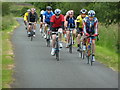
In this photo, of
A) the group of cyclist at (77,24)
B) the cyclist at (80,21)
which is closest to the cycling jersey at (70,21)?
the group of cyclist at (77,24)

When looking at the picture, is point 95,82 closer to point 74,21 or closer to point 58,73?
point 58,73

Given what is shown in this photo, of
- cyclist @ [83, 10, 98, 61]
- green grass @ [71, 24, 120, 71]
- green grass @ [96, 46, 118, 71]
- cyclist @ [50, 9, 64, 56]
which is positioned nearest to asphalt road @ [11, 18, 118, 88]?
green grass @ [96, 46, 118, 71]

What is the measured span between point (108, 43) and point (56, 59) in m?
7.47

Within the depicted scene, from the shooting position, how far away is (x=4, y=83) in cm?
1140

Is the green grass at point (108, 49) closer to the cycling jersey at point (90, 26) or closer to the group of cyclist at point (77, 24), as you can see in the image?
the group of cyclist at point (77, 24)

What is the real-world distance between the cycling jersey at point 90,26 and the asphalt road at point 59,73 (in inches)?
48.0

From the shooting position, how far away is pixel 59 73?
529 inches

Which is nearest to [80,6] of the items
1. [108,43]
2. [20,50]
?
[108,43]

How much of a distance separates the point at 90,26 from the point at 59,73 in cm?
281

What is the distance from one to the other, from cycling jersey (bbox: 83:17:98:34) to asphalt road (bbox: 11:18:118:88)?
1.22 m

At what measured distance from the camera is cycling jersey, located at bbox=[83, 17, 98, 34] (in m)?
15.4

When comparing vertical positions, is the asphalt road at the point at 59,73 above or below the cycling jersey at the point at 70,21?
below

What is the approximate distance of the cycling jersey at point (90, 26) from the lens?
608 inches

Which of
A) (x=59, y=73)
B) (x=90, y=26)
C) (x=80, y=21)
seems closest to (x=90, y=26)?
(x=90, y=26)
